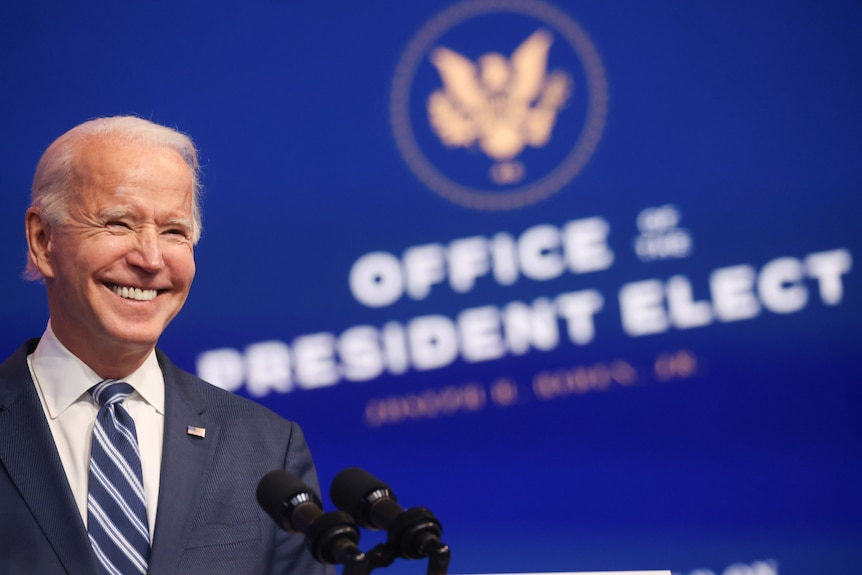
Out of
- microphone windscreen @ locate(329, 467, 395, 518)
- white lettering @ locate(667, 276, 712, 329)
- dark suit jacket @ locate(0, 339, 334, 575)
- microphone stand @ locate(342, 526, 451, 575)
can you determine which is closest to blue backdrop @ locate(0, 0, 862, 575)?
white lettering @ locate(667, 276, 712, 329)

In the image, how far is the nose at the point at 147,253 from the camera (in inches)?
66.5

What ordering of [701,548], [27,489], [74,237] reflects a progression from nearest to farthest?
1. [27,489]
2. [74,237]
3. [701,548]

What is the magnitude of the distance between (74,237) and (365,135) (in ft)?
5.03

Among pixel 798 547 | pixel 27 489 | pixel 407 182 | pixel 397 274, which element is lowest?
pixel 798 547

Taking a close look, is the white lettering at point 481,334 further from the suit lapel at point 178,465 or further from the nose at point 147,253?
the nose at point 147,253

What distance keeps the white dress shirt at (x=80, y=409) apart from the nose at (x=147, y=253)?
191 millimetres

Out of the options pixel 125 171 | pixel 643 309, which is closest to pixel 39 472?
pixel 125 171

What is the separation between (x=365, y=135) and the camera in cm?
314

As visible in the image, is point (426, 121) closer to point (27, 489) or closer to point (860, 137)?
point (860, 137)

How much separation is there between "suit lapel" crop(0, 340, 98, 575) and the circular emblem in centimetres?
167

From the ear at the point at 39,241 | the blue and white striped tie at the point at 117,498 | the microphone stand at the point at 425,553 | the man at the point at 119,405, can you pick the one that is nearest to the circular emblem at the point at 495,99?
the man at the point at 119,405

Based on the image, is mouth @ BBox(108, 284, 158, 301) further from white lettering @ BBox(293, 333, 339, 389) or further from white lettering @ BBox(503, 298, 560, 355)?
white lettering @ BBox(503, 298, 560, 355)

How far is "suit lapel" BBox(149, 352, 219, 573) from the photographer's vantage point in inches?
63.6

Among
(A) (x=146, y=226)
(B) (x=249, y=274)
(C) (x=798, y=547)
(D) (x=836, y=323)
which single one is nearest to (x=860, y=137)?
(D) (x=836, y=323)
